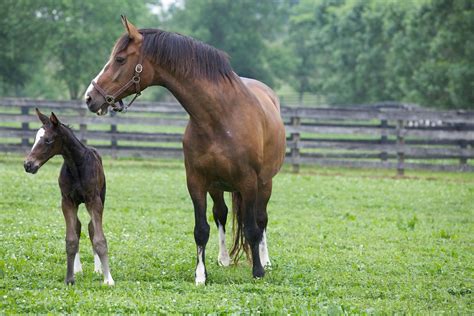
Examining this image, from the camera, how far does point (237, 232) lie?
8.84 meters

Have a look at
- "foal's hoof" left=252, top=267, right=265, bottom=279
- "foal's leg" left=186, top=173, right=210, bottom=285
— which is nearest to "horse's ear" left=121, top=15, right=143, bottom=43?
"foal's leg" left=186, top=173, right=210, bottom=285

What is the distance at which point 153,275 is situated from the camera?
7.68 m

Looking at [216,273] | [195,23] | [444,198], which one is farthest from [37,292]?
[195,23]

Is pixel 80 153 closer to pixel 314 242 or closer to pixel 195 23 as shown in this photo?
pixel 314 242

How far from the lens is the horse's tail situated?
872cm

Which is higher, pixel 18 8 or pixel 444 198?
pixel 18 8

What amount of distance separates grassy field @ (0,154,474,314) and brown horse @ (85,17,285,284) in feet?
2.58

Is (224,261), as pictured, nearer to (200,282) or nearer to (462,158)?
(200,282)

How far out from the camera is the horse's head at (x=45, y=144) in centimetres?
738

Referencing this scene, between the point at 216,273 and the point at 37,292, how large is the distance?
212 centimetres

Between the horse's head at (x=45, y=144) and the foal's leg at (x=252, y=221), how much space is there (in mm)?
1906

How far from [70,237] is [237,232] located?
2.15 metres

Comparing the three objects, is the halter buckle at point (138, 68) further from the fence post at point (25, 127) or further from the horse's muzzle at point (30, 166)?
the fence post at point (25, 127)

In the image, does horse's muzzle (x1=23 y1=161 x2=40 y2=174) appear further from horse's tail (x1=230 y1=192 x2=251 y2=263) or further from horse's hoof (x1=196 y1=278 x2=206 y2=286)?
horse's tail (x1=230 y1=192 x2=251 y2=263)
